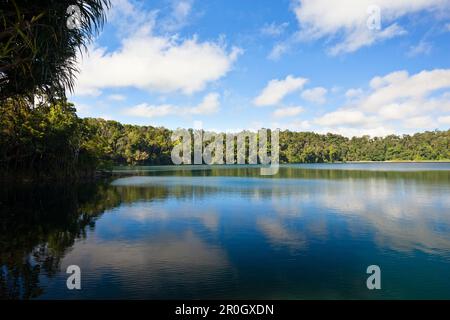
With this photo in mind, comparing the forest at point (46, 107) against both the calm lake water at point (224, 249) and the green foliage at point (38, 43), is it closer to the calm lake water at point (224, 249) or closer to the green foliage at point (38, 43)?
the green foliage at point (38, 43)

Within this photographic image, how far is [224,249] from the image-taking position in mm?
17016

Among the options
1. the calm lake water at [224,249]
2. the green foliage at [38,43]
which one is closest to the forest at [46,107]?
the green foliage at [38,43]

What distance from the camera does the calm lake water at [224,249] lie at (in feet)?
39.6

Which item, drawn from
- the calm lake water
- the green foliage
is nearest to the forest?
the green foliage

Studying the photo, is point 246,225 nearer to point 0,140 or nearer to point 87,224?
point 87,224

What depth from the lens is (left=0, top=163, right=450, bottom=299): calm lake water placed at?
12070 mm

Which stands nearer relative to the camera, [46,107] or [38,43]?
[38,43]

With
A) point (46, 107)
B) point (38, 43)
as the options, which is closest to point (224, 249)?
point (38, 43)

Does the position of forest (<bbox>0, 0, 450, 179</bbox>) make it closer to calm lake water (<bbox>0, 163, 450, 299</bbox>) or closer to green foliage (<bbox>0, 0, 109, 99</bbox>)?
green foliage (<bbox>0, 0, 109, 99</bbox>)

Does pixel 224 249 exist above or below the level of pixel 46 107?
below

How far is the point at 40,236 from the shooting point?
63.7ft

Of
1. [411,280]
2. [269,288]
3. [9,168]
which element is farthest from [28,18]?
[9,168]

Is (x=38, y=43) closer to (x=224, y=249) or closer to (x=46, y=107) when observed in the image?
(x=224, y=249)

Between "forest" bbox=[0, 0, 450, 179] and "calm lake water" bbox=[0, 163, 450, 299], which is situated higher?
"forest" bbox=[0, 0, 450, 179]
